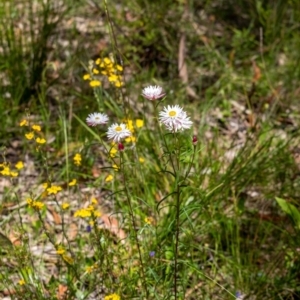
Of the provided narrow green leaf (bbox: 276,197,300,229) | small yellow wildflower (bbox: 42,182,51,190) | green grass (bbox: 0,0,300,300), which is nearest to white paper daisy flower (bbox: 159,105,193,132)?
green grass (bbox: 0,0,300,300)

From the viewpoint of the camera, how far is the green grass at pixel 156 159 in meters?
2.16

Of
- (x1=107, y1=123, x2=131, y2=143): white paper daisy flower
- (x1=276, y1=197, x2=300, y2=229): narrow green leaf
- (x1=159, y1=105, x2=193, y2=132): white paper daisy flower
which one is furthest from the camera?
(x1=276, y1=197, x2=300, y2=229): narrow green leaf

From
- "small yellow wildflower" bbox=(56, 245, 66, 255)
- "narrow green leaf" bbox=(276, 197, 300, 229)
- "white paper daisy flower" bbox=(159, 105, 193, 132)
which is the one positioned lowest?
"white paper daisy flower" bbox=(159, 105, 193, 132)

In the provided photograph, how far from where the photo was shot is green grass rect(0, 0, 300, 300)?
216cm

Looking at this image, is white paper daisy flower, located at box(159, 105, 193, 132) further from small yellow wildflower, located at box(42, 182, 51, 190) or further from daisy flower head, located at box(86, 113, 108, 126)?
small yellow wildflower, located at box(42, 182, 51, 190)

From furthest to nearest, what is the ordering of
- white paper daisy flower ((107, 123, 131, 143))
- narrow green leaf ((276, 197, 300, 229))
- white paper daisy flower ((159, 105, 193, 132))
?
narrow green leaf ((276, 197, 300, 229)) → white paper daisy flower ((107, 123, 131, 143)) → white paper daisy flower ((159, 105, 193, 132))

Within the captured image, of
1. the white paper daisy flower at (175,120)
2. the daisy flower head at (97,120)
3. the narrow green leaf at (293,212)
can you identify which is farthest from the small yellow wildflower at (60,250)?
the narrow green leaf at (293,212)

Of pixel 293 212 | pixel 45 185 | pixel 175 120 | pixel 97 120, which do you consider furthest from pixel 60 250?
pixel 293 212

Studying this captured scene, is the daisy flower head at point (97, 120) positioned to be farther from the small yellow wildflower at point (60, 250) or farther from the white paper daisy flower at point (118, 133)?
the small yellow wildflower at point (60, 250)

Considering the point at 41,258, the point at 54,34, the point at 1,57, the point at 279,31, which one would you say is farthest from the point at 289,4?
the point at 41,258

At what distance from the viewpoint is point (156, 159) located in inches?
108

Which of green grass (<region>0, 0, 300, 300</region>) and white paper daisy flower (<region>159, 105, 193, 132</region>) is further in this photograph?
green grass (<region>0, 0, 300, 300</region>)

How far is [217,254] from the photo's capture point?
2381 mm

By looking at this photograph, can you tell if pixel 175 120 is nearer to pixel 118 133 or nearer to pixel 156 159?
pixel 118 133
